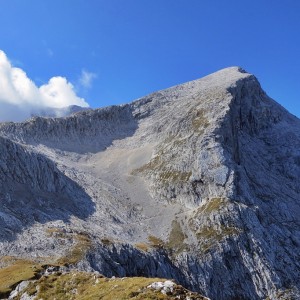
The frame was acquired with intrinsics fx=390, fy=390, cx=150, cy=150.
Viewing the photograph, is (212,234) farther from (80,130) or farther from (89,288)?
(80,130)

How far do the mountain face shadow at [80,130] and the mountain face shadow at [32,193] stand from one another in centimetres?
3911

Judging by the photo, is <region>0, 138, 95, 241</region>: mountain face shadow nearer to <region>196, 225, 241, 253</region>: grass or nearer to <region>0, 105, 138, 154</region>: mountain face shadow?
<region>196, 225, 241, 253</region>: grass

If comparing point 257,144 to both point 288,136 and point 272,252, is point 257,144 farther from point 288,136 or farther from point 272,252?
point 272,252

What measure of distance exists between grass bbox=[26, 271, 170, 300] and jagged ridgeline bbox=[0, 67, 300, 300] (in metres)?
0.36

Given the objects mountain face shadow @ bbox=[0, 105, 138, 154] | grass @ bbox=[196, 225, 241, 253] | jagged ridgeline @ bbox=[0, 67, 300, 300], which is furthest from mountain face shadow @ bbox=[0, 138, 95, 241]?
mountain face shadow @ bbox=[0, 105, 138, 154]

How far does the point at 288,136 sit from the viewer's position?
185375 mm

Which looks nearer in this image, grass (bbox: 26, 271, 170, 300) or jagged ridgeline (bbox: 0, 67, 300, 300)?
grass (bbox: 26, 271, 170, 300)

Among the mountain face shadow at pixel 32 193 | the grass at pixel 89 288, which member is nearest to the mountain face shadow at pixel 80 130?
the mountain face shadow at pixel 32 193

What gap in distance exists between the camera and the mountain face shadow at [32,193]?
89625 mm

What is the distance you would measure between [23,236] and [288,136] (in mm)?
141654

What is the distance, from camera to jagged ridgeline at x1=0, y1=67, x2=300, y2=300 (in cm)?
8419

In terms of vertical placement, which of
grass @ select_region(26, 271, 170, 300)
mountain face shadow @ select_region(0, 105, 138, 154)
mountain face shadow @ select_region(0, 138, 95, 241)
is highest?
mountain face shadow @ select_region(0, 105, 138, 154)

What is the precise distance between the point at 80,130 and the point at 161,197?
59570 mm

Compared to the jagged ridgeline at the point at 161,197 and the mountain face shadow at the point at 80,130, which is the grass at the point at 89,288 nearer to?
the jagged ridgeline at the point at 161,197
